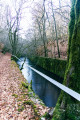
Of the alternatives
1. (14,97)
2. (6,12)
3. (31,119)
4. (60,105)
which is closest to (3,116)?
(31,119)

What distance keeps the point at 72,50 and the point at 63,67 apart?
33.9 feet

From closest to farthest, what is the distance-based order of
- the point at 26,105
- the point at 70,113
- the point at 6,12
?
the point at 70,113, the point at 26,105, the point at 6,12

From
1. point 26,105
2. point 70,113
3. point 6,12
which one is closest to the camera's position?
point 70,113

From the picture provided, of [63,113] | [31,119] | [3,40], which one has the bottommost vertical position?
[31,119]

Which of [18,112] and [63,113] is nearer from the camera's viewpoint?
[63,113]

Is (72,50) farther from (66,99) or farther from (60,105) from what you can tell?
(60,105)

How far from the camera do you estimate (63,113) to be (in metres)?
2.52

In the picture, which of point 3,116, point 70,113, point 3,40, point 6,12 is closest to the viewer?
point 70,113

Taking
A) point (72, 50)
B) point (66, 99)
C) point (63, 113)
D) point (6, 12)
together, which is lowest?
point (63, 113)

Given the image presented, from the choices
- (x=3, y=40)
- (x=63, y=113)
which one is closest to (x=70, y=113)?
(x=63, y=113)

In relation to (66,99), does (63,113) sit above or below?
below

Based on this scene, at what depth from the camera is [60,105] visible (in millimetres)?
2742

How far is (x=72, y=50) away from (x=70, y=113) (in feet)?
5.28

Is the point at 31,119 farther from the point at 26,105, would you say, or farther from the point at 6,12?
the point at 6,12
